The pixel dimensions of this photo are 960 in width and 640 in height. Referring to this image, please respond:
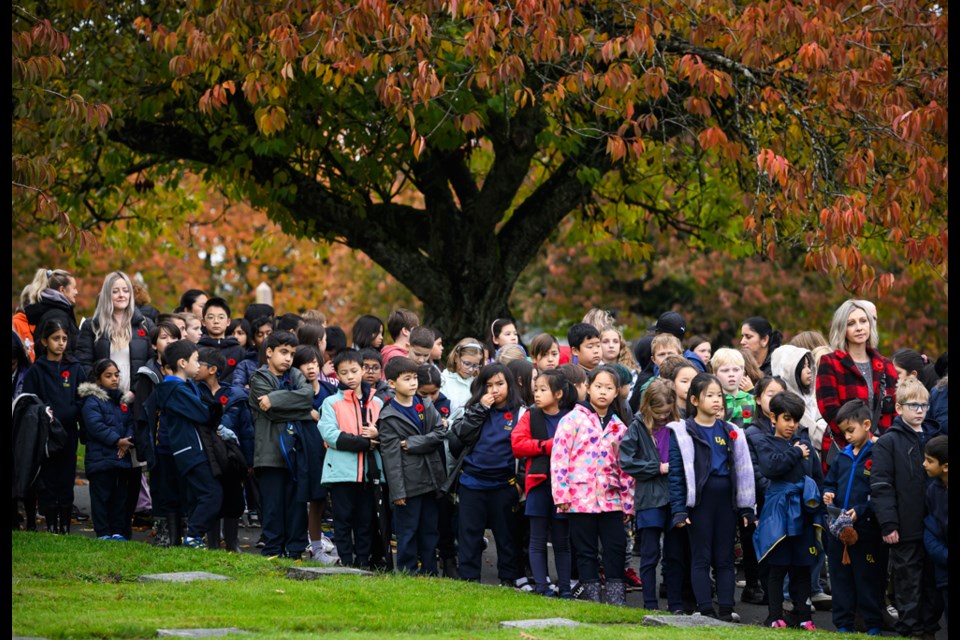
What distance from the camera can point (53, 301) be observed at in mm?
12898

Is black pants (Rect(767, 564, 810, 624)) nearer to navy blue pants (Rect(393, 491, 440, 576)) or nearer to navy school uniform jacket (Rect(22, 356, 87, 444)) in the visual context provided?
navy blue pants (Rect(393, 491, 440, 576))

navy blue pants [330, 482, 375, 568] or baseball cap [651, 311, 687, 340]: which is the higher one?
baseball cap [651, 311, 687, 340]

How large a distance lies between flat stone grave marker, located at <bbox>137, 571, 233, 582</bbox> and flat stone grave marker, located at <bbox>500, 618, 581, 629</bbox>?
7.90 feet

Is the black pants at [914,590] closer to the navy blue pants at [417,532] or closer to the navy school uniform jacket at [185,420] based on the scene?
the navy blue pants at [417,532]

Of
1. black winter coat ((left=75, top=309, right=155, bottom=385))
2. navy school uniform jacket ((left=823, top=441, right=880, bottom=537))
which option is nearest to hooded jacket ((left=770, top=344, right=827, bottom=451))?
navy school uniform jacket ((left=823, top=441, right=880, bottom=537))

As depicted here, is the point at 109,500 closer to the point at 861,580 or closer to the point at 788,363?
the point at 788,363

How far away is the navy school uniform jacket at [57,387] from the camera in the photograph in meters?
12.1

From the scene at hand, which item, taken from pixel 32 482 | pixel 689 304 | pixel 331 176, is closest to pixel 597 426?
pixel 32 482

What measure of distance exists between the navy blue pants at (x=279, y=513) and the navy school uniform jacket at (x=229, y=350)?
1.66 meters

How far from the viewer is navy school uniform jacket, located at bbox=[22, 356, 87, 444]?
12.1 m

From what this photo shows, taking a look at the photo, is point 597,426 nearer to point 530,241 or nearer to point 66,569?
point 66,569

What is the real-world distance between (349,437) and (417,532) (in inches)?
37.4

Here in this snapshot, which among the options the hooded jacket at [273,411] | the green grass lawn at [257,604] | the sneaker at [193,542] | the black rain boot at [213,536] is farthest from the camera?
the black rain boot at [213,536]

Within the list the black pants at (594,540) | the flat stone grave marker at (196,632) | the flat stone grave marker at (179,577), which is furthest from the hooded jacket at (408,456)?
the flat stone grave marker at (196,632)
